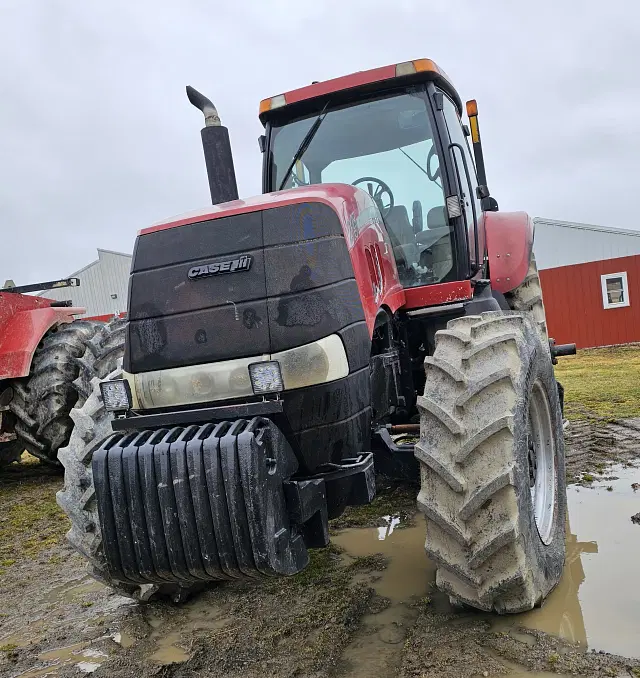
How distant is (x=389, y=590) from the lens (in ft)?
11.0

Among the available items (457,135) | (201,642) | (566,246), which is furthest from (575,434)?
(566,246)

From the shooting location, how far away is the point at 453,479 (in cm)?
262

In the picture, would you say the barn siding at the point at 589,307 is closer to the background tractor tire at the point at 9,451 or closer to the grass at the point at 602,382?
the grass at the point at 602,382

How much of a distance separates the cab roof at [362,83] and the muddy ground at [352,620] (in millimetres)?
2536

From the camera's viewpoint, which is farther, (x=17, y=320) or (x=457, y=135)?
(x=17, y=320)

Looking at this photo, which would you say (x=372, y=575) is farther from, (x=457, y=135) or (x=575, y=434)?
(x=575, y=434)

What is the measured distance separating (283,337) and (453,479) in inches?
32.4

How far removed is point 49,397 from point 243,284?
4.01 m

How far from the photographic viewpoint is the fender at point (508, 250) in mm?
4809

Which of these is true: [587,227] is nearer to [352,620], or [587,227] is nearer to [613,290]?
[613,290]

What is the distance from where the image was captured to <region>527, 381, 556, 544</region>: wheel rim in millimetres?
3348

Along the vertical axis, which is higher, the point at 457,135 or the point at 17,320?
the point at 457,135

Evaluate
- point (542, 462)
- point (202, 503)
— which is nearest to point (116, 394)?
point (202, 503)

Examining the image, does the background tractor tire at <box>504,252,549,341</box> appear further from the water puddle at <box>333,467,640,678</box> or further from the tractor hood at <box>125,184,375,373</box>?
the tractor hood at <box>125,184,375,373</box>
